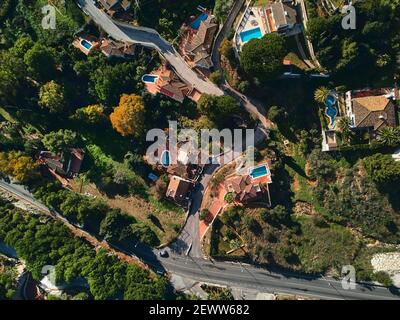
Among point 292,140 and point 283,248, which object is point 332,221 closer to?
point 283,248

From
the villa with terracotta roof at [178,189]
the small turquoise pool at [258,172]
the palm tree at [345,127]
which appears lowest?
the villa with terracotta roof at [178,189]

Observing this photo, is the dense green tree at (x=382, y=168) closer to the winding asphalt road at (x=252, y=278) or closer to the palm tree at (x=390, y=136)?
the palm tree at (x=390, y=136)

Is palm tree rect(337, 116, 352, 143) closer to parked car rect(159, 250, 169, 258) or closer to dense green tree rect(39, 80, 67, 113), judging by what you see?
parked car rect(159, 250, 169, 258)

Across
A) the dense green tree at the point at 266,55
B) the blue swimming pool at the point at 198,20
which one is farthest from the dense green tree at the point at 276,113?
the blue swimming pool at the point at 198,20

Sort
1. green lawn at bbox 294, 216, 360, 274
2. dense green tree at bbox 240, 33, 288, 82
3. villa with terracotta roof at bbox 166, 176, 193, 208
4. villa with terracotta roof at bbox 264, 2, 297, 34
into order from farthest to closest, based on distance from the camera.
A: villa with terracotta roof at bbox 166, 176, 193, 208 → green lawn at bbox 294, 216, 360, 274 → villa with terracotta roof at bbox 264, 2, 297, 34 → dense green tree at bbox 240, 33, 288, 82

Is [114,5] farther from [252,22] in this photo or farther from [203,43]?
[252,22]

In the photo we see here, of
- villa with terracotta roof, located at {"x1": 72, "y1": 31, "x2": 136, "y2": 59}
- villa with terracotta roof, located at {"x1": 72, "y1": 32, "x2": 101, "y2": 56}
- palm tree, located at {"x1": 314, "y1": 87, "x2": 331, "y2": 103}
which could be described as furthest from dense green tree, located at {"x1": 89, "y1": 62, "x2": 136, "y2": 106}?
palm tree, located at {"x1": 314, "y1": 87, "x2": 331, "y2": 103}

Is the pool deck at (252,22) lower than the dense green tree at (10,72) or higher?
higher
